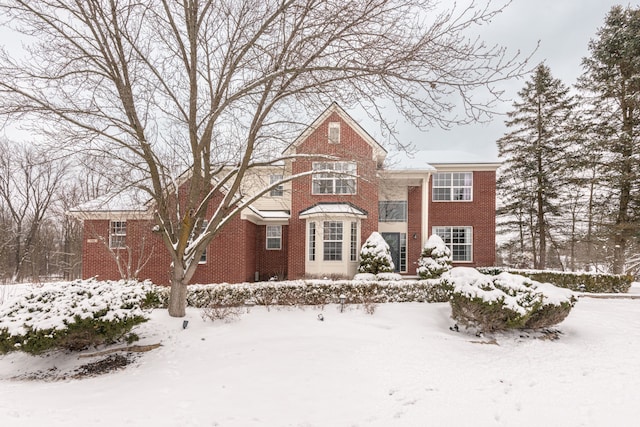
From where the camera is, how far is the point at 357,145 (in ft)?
54.7

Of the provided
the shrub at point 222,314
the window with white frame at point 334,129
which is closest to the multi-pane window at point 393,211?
the window with white frame at point 334,129

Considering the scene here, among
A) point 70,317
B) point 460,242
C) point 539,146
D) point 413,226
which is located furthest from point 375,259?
point 539,146

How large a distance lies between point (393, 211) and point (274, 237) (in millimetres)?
6765

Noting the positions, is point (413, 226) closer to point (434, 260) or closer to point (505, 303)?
point (434, 260)

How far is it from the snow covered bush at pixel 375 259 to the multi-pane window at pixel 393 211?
370 cm

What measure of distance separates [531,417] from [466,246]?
613 inches

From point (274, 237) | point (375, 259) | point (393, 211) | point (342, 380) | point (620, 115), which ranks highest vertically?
point (620, 115)

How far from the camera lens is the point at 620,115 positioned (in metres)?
18.0

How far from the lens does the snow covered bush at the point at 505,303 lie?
721 centimetres

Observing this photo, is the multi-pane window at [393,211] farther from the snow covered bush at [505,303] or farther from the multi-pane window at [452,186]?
the snow covered bush at [505,303]

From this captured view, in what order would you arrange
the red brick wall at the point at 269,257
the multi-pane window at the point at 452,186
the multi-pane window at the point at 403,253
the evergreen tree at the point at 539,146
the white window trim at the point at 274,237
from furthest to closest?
the evergreen tree at the point at 539,146 → the multi-pane window at the point at 452,186 → the white window trim at the point at 274,237 → the red brick wall at the point at 269,257 → the multi-pane window at the point at 403,253

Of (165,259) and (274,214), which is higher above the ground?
(274,214)

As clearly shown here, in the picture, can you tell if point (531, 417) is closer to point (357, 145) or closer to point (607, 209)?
point (357, 145)

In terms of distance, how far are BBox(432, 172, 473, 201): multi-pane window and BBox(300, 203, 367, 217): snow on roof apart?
540 centimetres
